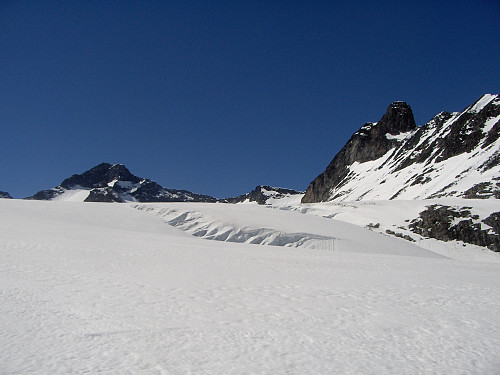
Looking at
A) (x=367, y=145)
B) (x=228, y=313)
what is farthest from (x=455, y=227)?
(x=367, y=145)

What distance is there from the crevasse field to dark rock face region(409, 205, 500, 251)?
22418mm

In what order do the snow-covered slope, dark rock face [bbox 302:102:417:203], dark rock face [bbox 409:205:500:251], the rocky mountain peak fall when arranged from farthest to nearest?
1. the rocky mountain peak
2. dark rock face [bbox 302:102:417:203]
3. dark rock face [bbox 409:205:500:251]
4. the snow-covered slope

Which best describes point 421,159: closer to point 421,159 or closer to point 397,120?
point 421,159

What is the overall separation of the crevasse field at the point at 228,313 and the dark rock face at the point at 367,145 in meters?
127

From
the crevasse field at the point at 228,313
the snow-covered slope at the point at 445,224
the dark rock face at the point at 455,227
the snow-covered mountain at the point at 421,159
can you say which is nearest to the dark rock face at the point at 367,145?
the snow-covered mountain at the point at 421,159

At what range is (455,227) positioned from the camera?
3281cm

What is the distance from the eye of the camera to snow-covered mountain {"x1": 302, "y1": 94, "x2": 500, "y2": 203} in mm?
56594

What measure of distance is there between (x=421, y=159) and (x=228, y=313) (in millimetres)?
95271

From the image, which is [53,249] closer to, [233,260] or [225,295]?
[233,260]

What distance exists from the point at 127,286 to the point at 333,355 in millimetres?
5221

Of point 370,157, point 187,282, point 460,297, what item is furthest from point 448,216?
point 370,157

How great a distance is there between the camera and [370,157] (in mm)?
137250

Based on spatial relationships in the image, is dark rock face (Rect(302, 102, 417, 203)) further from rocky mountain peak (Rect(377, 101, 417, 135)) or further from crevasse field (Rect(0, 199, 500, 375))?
crevasse field (Rect(0, 199, 500, 375))

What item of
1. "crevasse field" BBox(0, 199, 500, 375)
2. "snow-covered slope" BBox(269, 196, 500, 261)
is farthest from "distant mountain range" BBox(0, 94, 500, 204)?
"crevasse field" BBox(0, 199, 500, 375)
